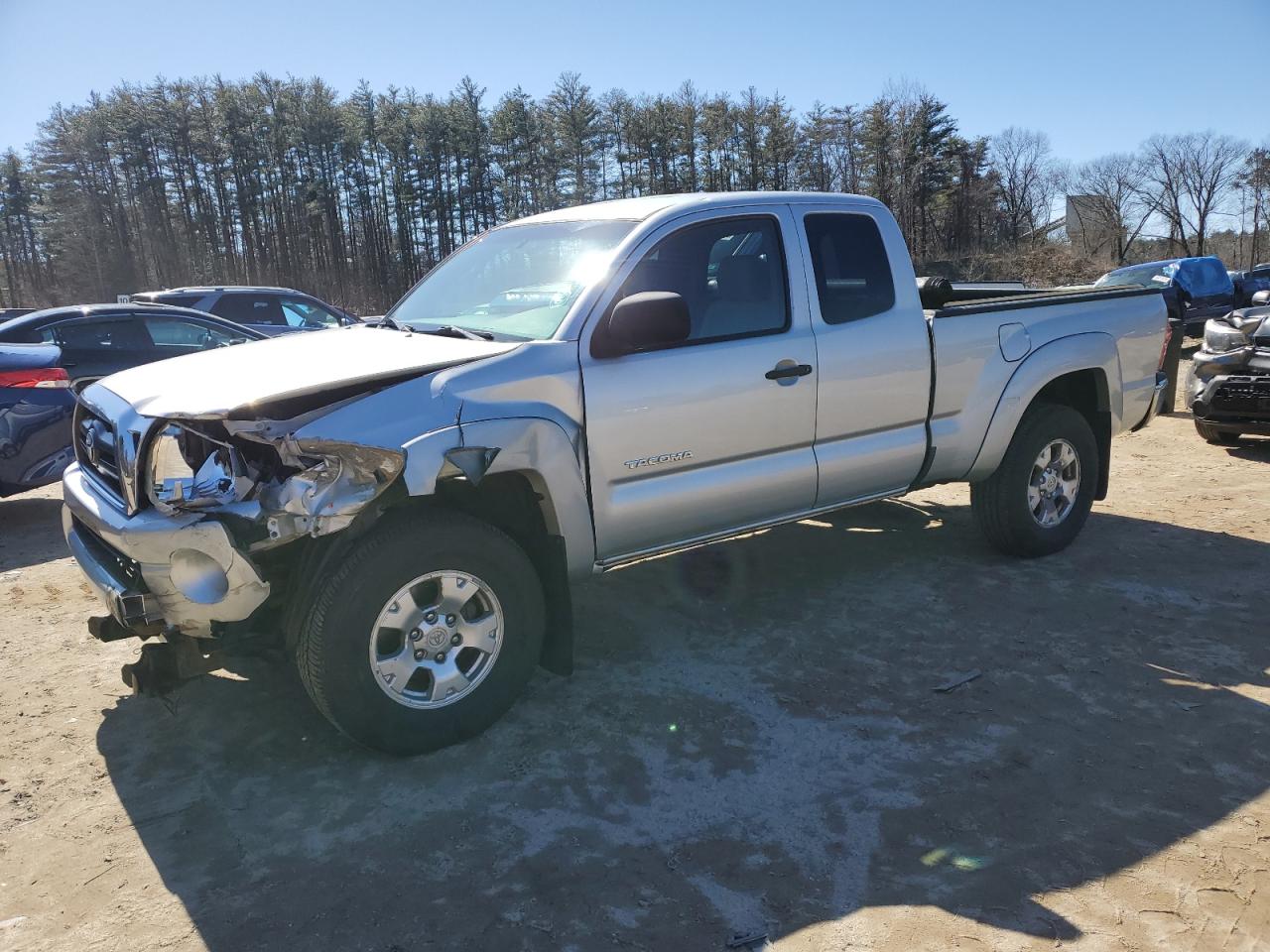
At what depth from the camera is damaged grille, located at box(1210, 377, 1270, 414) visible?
790 cm

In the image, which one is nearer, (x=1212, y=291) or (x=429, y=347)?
(x=429, y=347)

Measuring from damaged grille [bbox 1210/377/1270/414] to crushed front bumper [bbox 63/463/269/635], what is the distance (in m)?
8.61

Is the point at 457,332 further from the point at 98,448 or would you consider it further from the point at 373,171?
the point at 373,171

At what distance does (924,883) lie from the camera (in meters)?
2.60

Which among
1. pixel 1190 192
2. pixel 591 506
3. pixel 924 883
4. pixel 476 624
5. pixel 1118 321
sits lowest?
pixel 924 883

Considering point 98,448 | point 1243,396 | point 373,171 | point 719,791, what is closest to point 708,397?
point 719,791

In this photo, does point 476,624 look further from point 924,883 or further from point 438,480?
point 924,883

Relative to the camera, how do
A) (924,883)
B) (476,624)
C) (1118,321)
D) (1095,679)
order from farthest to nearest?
(1118,321) < (1095,679) < (476,624) < (924,883)

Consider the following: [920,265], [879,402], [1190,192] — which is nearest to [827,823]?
A: [879,402]

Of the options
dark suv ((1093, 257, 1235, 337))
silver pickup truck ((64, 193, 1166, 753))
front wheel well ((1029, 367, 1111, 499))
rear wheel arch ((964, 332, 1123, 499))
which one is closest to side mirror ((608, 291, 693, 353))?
silver pickup truck ((64, 193, 1166, 753))

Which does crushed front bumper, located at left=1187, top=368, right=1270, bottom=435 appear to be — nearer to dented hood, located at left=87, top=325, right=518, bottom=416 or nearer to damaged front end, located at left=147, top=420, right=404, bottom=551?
dented hood, located at left=87, top=325, right=518, bottom=416

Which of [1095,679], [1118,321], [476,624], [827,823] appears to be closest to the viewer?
[827,823]

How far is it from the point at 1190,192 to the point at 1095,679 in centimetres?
7352

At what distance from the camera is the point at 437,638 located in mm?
3299
